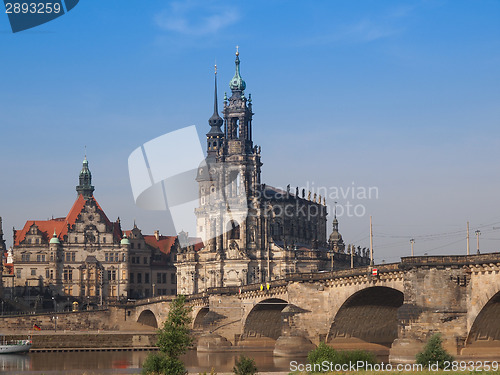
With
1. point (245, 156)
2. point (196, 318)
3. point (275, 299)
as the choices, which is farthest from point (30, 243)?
point (275, 299)

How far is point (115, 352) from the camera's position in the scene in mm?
117562

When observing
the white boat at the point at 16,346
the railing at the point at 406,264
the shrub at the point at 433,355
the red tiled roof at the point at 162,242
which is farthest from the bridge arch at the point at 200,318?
the shrub at the point at 433,355

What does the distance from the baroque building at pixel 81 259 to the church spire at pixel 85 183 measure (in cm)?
444

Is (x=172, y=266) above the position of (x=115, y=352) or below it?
above

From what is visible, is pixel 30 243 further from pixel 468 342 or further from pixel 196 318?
pixel 468 342

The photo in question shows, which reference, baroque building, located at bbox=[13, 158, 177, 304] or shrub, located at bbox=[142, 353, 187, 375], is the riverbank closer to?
baroque building, located at bbox=[13, 158, 177, 304]

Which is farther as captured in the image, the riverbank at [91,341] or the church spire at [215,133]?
the church spire at [215,133]

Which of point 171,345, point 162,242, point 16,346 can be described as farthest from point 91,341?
point 162,242

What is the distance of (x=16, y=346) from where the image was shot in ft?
380

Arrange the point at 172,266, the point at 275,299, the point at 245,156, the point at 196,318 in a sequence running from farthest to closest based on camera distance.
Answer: the point at 172,266 < the point at 245,156 < the point at 196,318 < the point at 275,299

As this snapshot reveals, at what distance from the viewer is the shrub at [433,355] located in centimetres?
6819

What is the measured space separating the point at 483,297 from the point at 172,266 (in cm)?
12319

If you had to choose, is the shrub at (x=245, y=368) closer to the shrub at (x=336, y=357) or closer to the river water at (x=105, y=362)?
the shrub at (x=336, y=357)

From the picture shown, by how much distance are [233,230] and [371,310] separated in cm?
7709
